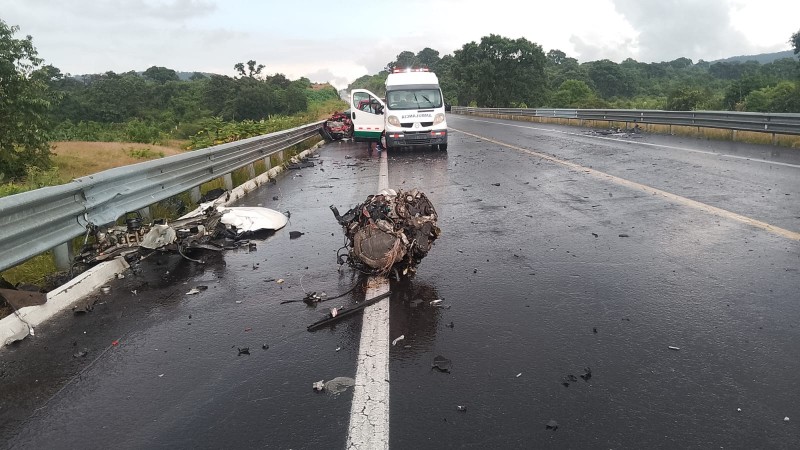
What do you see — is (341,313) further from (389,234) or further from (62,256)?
(62,256)

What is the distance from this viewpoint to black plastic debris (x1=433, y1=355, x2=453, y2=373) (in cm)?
342

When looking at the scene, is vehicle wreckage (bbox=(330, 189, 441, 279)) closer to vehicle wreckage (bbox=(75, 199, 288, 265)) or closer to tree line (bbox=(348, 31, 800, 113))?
vehicle wreckage (bbox=(75, 199, 288, 265))

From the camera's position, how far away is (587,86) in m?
87.9

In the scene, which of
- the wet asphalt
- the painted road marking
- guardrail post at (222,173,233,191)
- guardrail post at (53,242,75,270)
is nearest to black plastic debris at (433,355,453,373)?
the wet asphalt

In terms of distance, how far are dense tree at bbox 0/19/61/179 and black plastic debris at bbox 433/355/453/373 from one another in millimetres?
23507

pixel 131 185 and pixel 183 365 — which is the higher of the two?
pixel 131 185

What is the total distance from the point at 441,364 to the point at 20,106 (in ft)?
78.8

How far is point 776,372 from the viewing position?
10.5ft

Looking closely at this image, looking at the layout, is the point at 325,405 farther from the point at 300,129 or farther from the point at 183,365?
the point at 300,129

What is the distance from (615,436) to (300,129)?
1888 cm

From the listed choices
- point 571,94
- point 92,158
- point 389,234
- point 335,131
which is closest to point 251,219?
point 389,234

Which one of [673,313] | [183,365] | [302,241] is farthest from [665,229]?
[183,365]

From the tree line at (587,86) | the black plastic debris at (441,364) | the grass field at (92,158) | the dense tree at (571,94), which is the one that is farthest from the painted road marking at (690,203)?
the dense tree at (571,94)

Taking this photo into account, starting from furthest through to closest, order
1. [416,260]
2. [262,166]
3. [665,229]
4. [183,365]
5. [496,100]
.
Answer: [496,100] < [262,166] < [665,229] < [416,260] < [183,365]
